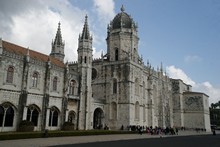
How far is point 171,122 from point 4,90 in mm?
54783

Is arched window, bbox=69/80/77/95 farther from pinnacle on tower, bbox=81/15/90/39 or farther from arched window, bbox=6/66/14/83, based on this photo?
arched window, bbox=6/66/14/83

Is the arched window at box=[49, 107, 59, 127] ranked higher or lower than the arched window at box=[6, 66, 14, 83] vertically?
lower

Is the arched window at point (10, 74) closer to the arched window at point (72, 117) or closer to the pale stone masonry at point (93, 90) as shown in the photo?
the pale stone masonry at point (93, 90)

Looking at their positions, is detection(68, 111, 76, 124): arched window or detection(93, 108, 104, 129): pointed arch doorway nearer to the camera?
detection(68, 111, 76, 124): arched window

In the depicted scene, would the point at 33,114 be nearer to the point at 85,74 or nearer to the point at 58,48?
the point at 85,74

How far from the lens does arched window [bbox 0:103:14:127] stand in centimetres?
2970

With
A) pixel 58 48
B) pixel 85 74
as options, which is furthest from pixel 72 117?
pixel 58 48

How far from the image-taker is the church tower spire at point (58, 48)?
170 ft

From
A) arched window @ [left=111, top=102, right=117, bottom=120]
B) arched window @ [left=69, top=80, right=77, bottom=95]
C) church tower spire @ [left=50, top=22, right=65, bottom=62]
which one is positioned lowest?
arched window @ [left=111, top=102, right=117, bottom=120]

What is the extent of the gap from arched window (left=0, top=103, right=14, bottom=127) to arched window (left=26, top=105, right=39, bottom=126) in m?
2.45

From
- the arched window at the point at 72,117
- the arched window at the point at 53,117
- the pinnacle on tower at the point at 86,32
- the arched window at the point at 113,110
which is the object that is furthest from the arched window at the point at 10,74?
the arched window at the point at 113,110

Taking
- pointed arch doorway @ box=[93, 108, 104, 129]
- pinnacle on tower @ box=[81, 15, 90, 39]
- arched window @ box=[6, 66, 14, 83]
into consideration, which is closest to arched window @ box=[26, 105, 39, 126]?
arched window @ box=[6, 66, 14, 83]

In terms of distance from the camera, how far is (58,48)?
52062mm

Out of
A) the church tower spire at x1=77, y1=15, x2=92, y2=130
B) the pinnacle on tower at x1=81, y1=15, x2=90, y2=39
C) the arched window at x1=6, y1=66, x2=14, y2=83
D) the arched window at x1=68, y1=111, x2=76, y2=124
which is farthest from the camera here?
the pinnacle on tower at x1=81, y1=15, x2=90, y2=39
